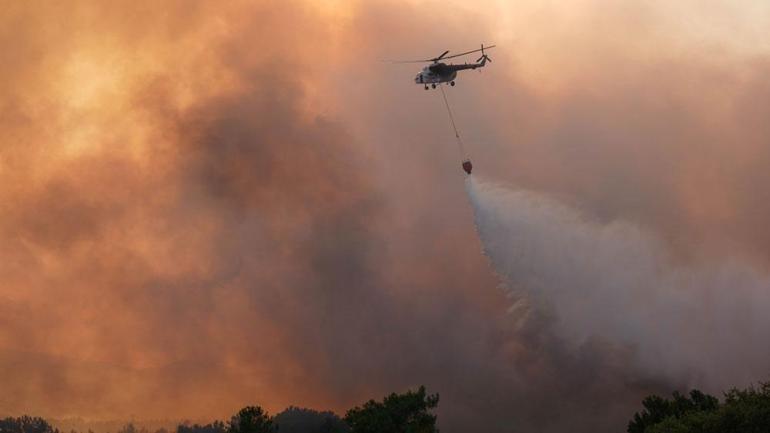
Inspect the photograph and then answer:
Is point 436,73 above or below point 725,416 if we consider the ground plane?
above

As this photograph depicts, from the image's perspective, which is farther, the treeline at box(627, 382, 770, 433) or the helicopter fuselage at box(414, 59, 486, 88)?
the helicopter fuselage at box(414, 59, 486, 88)

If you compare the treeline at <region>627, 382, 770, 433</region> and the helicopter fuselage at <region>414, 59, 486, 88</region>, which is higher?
the helicopter fuselage at <region>414, 59, 486, 88</region>

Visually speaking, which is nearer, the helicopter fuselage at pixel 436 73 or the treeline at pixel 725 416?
the treeline at pixel 725 416

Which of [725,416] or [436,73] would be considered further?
[436,73]

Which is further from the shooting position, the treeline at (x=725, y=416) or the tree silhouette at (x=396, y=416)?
the tree silhouette at (x=396, y=416)

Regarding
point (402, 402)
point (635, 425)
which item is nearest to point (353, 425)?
point (402, 402)

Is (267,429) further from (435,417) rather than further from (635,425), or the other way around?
(635,425)

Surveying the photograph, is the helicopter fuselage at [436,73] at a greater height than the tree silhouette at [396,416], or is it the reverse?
the helicopter fuselage at [436,73]

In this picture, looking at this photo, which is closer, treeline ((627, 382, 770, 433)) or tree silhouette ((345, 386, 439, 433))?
treeline ((627, 382, 770, 433))

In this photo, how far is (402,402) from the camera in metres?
195

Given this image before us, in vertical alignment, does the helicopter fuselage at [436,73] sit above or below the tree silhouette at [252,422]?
above

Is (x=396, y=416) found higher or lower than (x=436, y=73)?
lower

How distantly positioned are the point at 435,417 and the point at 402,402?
7.36 meters

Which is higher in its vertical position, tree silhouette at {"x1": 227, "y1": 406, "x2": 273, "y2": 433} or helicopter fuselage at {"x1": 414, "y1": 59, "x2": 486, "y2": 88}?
helicopter fuselage at {"x1": 414, "y1": 59, "x2": 486, "y2": 88}
